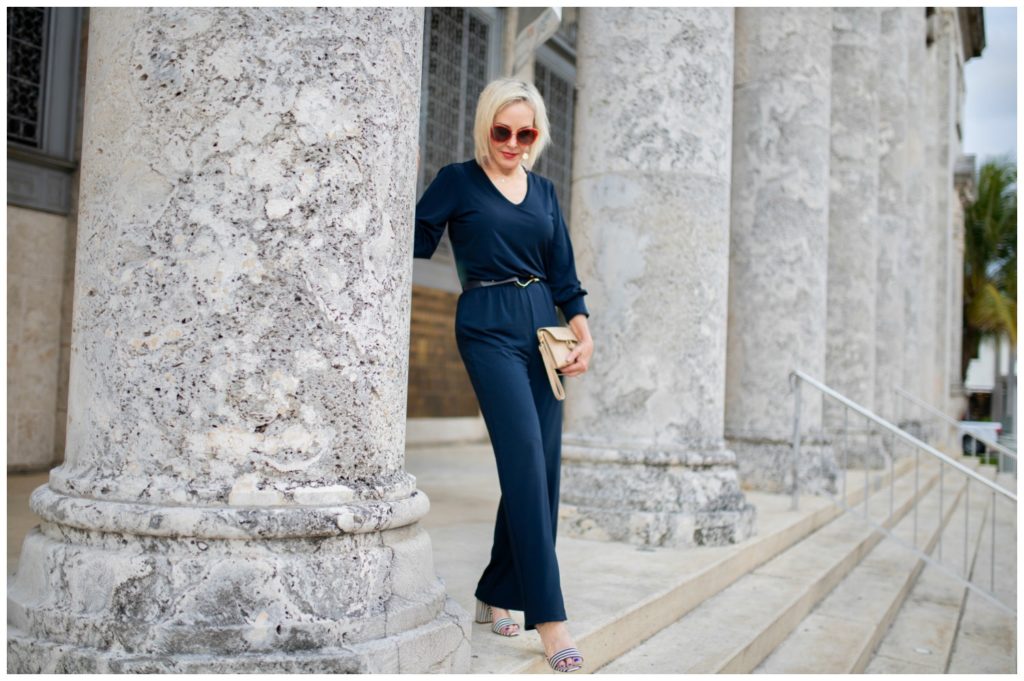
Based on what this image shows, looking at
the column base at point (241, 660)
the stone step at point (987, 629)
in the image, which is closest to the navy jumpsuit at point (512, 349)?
the column base at point (241, 660)

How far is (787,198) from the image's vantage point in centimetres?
830

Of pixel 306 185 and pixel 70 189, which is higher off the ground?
pixel 70 189

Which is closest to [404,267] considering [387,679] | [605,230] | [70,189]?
[387,679]

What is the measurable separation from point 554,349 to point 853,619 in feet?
9.64

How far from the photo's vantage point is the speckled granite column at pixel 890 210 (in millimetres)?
12789

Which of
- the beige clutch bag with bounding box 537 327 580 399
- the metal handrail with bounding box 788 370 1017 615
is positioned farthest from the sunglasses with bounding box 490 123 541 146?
the metal handrail with bounding box 788 370 1017 615

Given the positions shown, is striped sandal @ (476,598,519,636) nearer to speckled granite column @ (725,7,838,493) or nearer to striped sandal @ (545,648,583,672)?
striped sandal @ (545,648,583,672)

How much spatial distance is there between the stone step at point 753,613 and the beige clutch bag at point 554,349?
1.12 m

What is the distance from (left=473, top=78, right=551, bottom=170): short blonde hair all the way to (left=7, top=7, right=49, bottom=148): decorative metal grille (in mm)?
5670

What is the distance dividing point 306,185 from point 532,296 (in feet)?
3.44

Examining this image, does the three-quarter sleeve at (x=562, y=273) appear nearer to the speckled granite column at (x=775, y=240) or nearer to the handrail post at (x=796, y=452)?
the handrail post at (x=796, y=452)

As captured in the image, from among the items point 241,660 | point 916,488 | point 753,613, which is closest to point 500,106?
point 241,660

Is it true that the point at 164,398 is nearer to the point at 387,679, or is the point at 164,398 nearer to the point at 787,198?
the point at 387,679

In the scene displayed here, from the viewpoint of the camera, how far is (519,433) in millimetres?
3039
